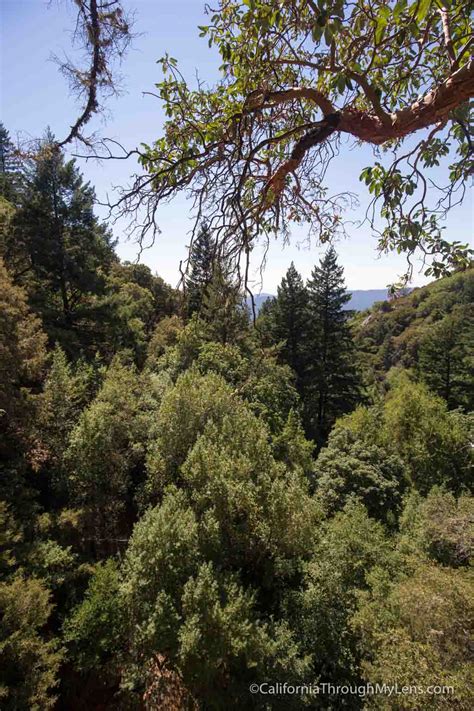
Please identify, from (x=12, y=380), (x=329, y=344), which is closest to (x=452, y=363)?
(x=329, y=344)

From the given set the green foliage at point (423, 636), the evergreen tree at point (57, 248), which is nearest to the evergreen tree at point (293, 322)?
the evergreen tree at point (57, 248)

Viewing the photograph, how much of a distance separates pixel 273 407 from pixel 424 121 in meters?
12.8

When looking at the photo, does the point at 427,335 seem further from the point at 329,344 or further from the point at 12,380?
the point at 12,380

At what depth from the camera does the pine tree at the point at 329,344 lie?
2378 cm

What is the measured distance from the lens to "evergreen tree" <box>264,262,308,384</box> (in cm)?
2361

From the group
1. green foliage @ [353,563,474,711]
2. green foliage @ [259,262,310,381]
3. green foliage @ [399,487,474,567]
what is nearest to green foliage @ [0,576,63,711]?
green foliage @ [353,563,474,711]

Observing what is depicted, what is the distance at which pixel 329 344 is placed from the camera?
2398 cm

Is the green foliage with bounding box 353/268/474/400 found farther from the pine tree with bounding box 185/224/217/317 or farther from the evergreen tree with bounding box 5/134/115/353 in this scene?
the evergreen tree with bounding box 5/134/115/353

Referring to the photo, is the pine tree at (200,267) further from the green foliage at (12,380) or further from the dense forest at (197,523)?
the green foliage at (12,380)

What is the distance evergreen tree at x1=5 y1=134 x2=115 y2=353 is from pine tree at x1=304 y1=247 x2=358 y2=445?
13857 millimetres

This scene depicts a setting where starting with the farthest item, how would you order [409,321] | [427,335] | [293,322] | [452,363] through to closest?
[409,321] → [427,335] → [452,363] → [293,322]

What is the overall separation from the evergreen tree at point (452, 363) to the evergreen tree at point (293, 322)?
9637mm

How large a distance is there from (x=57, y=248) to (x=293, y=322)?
14.6m

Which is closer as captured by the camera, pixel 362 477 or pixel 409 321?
pixel 362 477
